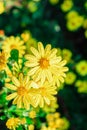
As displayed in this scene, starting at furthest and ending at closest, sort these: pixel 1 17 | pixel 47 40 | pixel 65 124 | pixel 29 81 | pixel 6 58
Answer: pixel 1 17, pixel 47 40, pixel 65 124, pixel 6 58, pixel 29 81

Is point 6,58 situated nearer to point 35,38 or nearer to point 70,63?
point 70,63

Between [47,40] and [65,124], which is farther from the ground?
[47,40]

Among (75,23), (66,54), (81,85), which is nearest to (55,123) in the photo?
A: (81,85)

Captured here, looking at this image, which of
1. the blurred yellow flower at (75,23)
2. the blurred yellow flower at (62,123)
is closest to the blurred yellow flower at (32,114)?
the blurred yellow flower at (62,123)

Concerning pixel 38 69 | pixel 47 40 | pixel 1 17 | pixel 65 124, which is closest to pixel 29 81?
pixel 38 69


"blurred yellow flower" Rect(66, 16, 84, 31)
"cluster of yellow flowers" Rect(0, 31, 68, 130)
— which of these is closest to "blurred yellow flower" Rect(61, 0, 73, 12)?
"blurred yellow flower" Rect(66, 16, 84, 31)

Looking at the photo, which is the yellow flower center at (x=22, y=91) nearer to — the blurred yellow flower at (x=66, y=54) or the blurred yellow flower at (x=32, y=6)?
the blurred yellow flower at (x=66, y=54)

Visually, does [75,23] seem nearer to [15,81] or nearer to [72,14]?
[72,14]

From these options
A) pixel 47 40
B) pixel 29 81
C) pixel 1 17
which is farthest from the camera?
pixel 1 17
